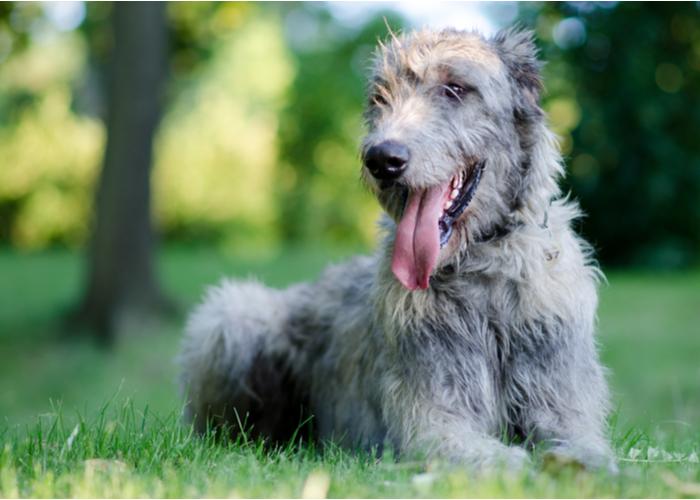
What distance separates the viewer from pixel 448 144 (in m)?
3.48

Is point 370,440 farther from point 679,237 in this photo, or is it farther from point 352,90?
point 352,90

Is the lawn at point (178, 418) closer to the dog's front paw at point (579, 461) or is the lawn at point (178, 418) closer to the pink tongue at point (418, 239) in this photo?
the dog's front paw at point (579, 461)

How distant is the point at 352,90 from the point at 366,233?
23.5 feet

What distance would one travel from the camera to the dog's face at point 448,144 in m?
3.43

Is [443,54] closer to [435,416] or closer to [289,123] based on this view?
[435,416]

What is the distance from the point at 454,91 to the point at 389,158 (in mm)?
600

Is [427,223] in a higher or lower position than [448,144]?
lower

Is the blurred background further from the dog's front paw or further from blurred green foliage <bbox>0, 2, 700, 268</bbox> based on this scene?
the dog's front paw

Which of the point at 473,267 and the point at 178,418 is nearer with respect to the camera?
the point at 473,267

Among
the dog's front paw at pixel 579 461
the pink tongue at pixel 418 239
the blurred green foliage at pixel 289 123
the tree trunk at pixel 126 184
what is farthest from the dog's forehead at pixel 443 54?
the tree trunk at pixel 126 184

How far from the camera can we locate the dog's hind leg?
4.67 metres

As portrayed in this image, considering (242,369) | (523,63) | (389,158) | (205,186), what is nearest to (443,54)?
(523,63)

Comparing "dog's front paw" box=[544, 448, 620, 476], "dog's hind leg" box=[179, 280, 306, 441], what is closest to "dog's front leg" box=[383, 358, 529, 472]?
"dog's front paw" box=[544, 448, 620, 476]

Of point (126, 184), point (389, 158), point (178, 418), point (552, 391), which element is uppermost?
point (389, 158)
